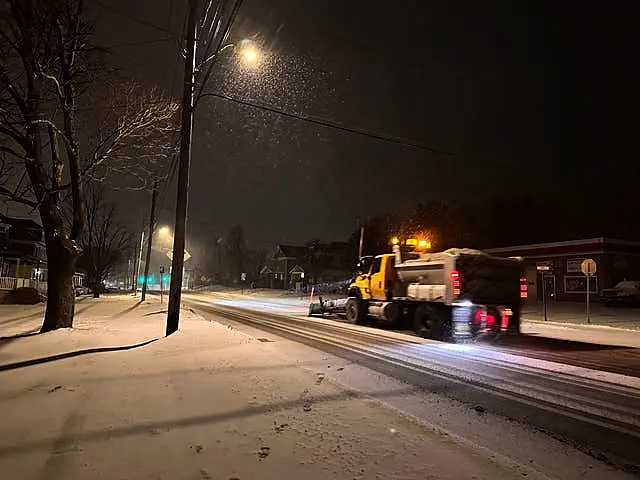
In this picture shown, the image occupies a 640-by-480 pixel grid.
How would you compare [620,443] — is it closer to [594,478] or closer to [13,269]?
[594,478]

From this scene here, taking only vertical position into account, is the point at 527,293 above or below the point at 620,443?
above

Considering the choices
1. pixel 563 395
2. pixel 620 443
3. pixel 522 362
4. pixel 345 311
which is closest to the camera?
pixel 620 443

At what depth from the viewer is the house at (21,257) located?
35.4 meters

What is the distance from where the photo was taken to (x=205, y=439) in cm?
520

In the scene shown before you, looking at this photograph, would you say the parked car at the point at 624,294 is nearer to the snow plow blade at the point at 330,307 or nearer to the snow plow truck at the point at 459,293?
the snow plow blade at the point at 330,307

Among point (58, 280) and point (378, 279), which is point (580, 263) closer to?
point (378, 279)

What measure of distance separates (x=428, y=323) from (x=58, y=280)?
10.4 metres

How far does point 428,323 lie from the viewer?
16406 millimetres

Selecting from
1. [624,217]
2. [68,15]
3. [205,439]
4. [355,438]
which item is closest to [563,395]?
[355,438]

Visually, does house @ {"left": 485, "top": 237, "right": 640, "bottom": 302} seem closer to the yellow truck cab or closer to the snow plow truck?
the yellow truck cab

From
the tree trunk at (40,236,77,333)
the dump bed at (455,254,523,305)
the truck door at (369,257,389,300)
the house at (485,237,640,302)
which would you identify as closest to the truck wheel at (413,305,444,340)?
the dump bed at (455,254,523,305)

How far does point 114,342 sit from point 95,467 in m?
8.86

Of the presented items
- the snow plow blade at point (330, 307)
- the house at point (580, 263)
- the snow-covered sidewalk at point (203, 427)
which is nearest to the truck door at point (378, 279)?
the snow plow blade at point (330, 307)

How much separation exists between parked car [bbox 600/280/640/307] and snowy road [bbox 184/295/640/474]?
82.2 ft
